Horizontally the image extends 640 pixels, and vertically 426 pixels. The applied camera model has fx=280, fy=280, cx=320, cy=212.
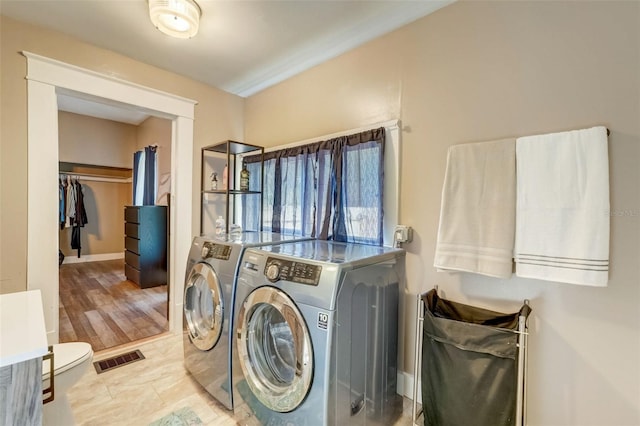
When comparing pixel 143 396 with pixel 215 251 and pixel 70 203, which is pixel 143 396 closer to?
pixel 215 251

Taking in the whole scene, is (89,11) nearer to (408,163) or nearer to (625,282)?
(408,163)

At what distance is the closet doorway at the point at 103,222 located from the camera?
2.94 meters

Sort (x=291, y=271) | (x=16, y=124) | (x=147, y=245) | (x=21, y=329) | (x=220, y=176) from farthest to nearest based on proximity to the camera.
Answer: (x=147, y=245)
(x=220, y=176)
(x=16, y=124)
(x=291, y=271)
(x=21, y=329)

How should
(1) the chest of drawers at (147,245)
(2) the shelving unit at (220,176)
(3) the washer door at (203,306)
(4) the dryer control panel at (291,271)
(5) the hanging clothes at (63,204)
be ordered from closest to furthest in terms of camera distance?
(4) the dryer control panel at (291,271) → (3) the washer door at (203,306) → (2) the shelving unit at (220,176) → (1) the chest of drawers at (147,245) → (5) the hanging clothes at (63,204)

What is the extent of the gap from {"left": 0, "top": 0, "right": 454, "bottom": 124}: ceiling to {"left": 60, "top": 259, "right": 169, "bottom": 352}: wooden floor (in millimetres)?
2477

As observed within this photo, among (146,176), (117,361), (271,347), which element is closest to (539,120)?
(271,347)

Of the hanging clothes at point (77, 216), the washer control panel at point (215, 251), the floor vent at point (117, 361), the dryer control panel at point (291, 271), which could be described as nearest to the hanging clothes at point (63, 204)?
the hanging clothes at point (77, 216)

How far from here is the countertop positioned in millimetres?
759

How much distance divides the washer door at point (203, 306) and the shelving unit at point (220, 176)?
82 cm

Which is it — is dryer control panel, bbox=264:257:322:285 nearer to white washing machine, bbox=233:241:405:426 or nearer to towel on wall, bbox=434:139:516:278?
white washing machine, bbox=233:241:405:426

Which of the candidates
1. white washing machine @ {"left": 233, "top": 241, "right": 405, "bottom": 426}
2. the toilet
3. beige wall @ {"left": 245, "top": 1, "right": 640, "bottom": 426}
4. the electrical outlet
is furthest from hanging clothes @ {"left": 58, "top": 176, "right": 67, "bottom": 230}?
the electrical outlet

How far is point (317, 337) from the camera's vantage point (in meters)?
1.21

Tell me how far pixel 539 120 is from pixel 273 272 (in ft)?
5.02

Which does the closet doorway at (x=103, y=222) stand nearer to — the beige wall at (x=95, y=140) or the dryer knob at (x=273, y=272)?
the beige wall at (x=95, y=140)
